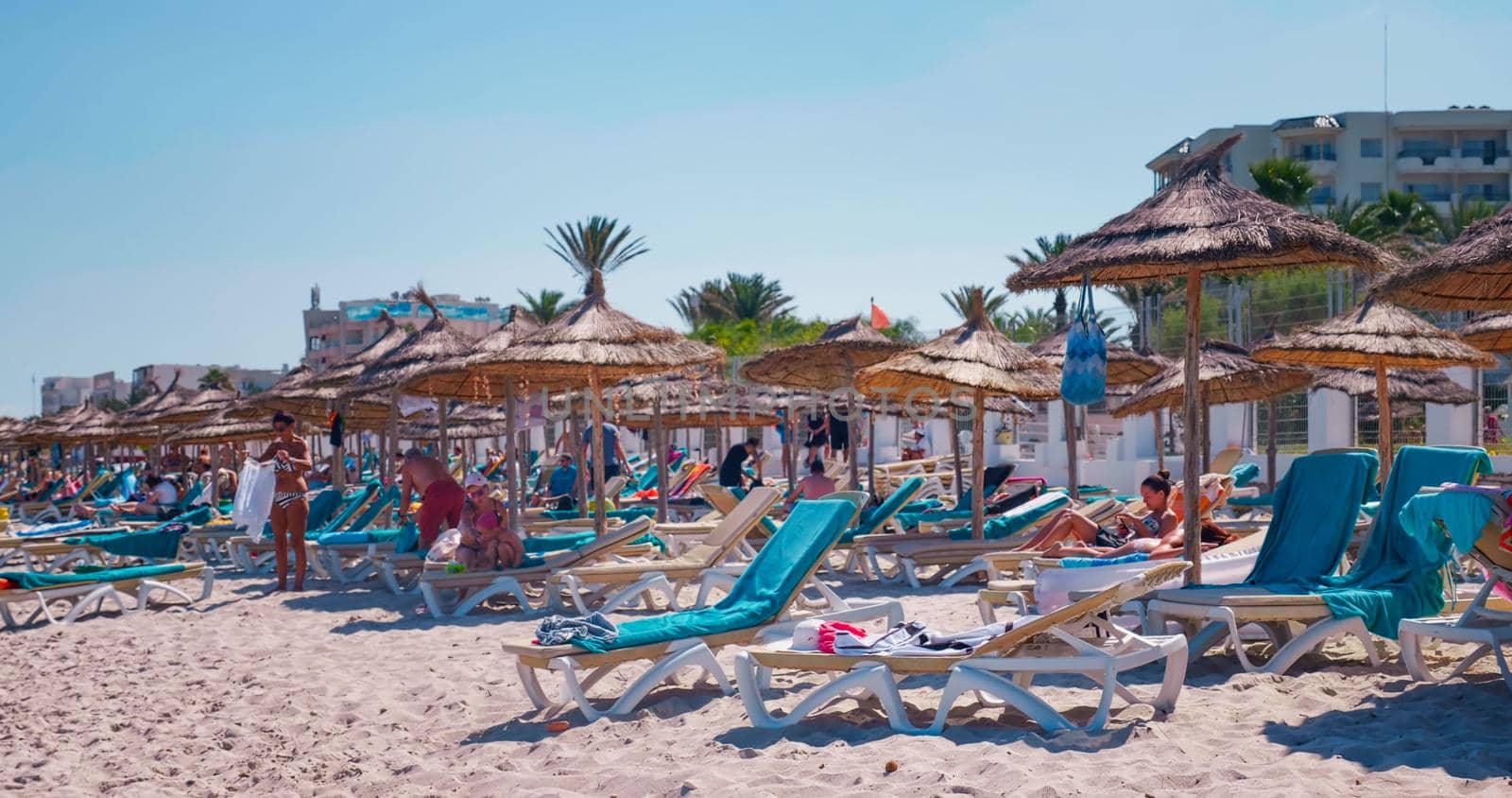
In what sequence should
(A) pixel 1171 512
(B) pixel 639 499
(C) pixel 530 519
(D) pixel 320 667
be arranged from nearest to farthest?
(D) pixel 320 667
(A) pixel 1171 512
(C) pixel 530 519
(B) pixel 639 499

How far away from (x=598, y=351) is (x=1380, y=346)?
6496 millimetres

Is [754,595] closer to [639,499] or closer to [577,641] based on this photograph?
[577,641]

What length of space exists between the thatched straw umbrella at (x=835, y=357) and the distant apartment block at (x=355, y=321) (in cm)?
6200

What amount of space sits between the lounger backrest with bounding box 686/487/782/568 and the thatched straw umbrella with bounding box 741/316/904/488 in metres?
4.30

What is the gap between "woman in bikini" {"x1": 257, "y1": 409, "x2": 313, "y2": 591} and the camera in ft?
33.8

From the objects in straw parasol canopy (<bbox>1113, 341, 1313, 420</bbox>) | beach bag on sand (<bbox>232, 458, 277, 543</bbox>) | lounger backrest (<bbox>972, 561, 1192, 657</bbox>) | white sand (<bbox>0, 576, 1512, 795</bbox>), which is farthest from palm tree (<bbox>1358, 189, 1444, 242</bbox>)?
lounger backrest (<bbox>972, 561, 1192, 657</bbox>)

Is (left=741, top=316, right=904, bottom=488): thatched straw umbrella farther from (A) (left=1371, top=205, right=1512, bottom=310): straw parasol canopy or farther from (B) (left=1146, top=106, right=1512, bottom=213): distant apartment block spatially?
(B) (left=1146, top=106, right=1512, bottom=213): distant apartment block

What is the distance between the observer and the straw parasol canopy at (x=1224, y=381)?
13219 mm

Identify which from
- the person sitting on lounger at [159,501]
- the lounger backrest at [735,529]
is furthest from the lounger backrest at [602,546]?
the person sitting on lounger at [159,501]

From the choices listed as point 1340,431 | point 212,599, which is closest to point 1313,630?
point 212,599

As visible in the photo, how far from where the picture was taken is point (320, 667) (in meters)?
7.08

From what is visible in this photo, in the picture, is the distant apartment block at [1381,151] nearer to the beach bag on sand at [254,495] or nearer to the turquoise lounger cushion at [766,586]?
the beach bag on sand at [254,495]

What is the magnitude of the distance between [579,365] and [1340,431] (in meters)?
12.5

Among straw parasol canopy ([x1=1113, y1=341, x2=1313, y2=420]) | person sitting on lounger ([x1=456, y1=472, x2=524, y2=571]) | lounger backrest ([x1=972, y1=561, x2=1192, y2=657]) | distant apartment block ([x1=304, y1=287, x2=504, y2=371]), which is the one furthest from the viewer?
distant apartment block ([x1=304, y1=287, x2=504, y2=371])
